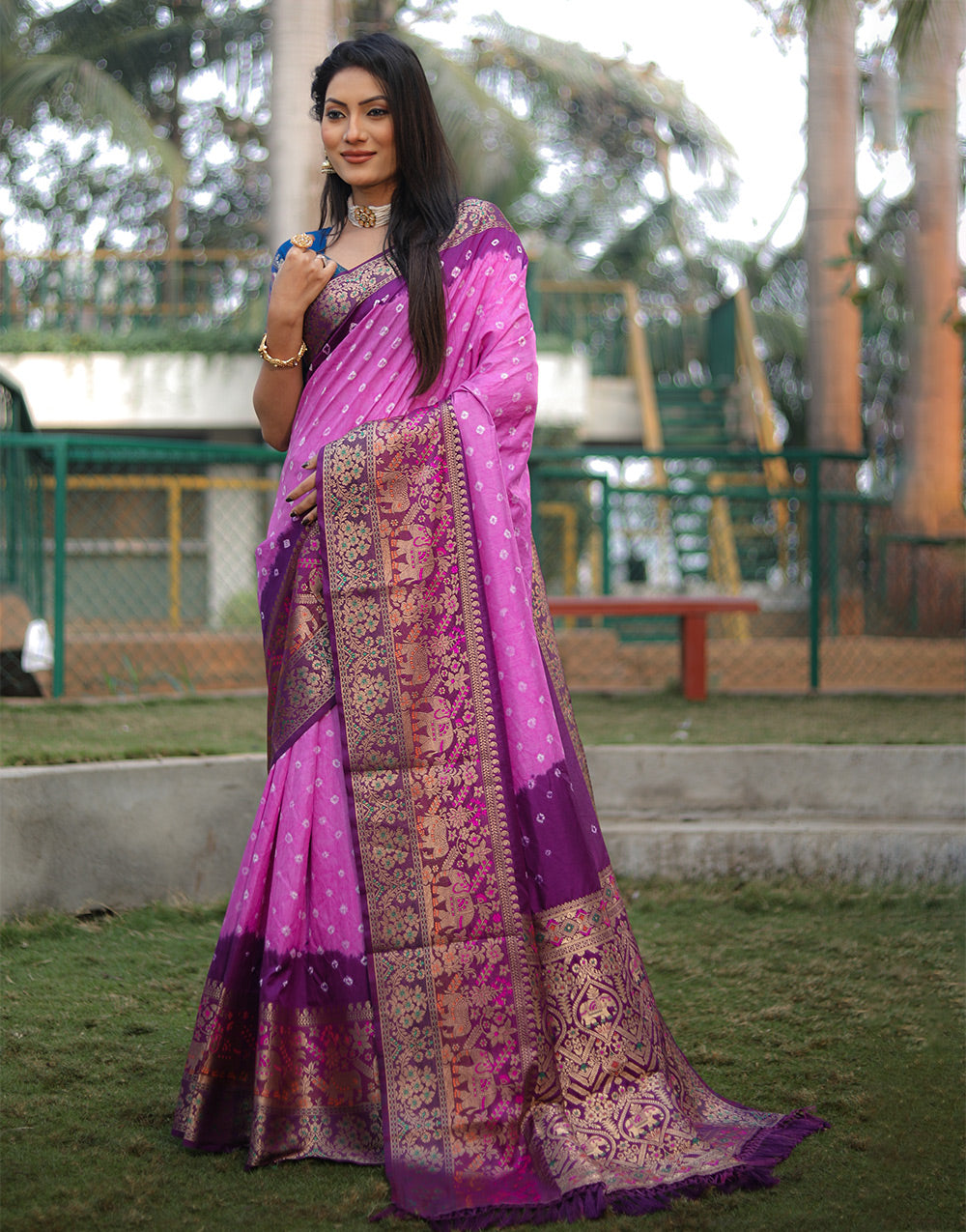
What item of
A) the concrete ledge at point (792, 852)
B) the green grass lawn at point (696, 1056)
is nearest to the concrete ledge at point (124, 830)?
the green grass lawn at point (696, 1056)

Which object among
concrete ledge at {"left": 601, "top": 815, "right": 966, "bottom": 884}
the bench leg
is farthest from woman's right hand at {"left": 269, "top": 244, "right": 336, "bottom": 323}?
the bench leg

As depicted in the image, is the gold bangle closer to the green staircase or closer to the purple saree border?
the purple saree border

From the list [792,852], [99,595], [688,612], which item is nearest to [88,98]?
[99,595]

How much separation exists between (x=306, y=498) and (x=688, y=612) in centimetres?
429

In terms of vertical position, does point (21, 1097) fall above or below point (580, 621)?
below

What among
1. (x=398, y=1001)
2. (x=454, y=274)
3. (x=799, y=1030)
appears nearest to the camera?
(x=398, y=1001)

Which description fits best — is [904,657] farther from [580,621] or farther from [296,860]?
[296,860]

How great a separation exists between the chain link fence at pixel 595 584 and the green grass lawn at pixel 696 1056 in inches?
120

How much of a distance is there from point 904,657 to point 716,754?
11.3 ft

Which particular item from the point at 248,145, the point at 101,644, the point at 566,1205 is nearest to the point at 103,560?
the point at 101,644

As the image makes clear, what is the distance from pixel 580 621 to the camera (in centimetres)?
1092

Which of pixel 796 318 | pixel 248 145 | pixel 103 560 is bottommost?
pixel 103 560

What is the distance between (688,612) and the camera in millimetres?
6363

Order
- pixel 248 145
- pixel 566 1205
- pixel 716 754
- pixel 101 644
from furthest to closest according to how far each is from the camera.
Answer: pixel 248 145
pixel 101 644
pixel 716 754
pixel 566 1205
